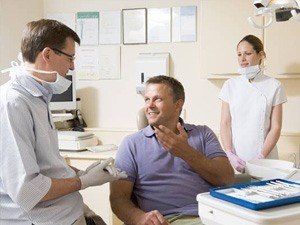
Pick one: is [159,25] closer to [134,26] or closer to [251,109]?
[134,26]

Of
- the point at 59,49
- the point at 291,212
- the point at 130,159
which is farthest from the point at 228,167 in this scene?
the point at 59,49

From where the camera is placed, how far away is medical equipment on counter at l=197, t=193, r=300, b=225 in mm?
1020

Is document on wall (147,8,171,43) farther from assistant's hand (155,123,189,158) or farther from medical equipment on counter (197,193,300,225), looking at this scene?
medical equipment on counter (197,193,300,225)

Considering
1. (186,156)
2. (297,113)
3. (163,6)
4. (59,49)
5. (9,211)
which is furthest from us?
(163,6)

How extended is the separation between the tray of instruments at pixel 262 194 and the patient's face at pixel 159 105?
715 millimetres

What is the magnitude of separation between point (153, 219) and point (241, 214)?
2.12ft

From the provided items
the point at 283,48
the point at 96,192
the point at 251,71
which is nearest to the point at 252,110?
the point at 251,71

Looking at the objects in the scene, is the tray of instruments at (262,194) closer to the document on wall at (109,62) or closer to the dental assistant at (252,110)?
the dental assistant at (252,110)

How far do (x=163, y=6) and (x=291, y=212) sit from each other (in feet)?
8.74

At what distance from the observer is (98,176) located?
1.55 metres

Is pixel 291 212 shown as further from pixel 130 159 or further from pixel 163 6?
pixel 163 6

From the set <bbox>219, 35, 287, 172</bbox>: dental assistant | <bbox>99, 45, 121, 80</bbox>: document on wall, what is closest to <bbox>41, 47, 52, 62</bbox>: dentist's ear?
<bbox>219, 35, 287, 172</bbox>: dental assistant

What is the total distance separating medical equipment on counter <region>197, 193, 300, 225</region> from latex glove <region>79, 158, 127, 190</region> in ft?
1.51

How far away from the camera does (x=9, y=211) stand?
135cm
